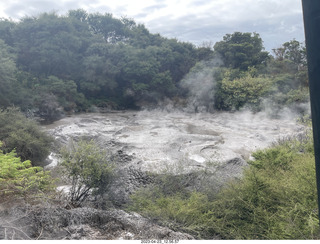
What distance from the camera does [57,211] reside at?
4.14 metres

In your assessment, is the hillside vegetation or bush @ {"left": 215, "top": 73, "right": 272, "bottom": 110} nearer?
the hillside vegetation

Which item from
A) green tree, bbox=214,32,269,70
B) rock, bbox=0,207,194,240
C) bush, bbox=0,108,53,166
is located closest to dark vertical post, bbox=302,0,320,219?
rock, bbox=0,207,194,240

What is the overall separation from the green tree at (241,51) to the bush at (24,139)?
19.4 meters

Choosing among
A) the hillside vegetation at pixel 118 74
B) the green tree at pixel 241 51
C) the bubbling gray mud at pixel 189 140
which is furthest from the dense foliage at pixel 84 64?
the bubbling gray mud at pixel 189 140

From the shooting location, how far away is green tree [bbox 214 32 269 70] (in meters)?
25.1

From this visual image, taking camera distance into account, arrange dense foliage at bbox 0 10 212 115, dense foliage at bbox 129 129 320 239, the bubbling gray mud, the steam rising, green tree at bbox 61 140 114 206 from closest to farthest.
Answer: dense foliage at bbox 129 129 320 239
green tree at bbox 61 140 114 206
the bubbling gray mud
dense foliage at bbox 0 10 212 115
the steam rising

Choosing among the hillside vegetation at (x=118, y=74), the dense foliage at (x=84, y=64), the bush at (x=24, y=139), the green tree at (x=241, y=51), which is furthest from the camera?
the green tree at (x=241, y=51)

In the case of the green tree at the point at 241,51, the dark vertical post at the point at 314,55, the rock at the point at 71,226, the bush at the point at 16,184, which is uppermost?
the green tree at the point at 241,51

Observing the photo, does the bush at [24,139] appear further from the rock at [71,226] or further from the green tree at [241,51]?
the green tree at [241,51]

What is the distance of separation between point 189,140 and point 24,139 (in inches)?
261

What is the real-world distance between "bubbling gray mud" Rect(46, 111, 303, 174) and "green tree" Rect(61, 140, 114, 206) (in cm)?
143

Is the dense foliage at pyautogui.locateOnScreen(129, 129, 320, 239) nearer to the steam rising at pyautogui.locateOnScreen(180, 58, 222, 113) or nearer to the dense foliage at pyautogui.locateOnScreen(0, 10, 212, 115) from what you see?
the steam rising at pyautogui.locateOnScreen(180, 58, 222, 113)

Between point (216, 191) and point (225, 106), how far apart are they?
A: 654 inches

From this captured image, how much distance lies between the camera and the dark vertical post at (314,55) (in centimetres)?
107
